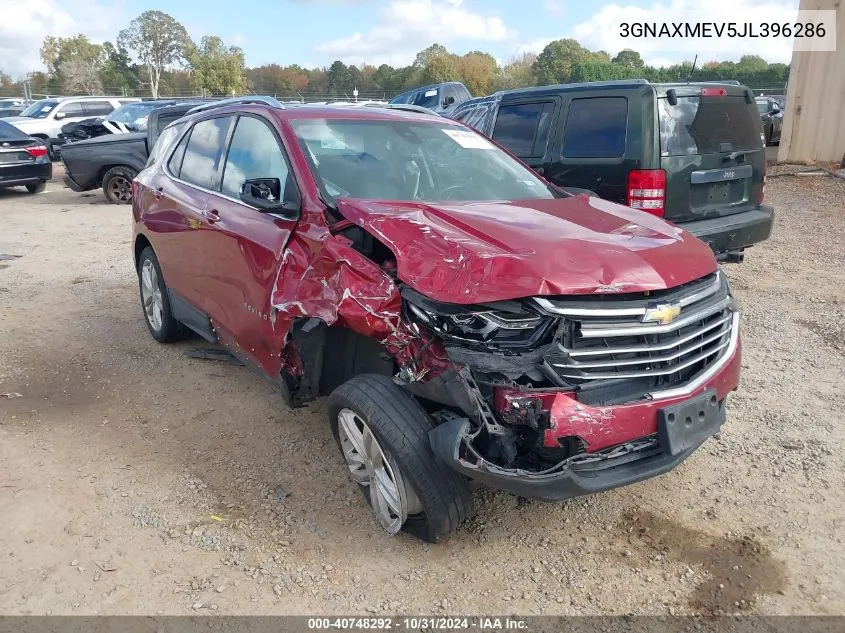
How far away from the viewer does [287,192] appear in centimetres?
347

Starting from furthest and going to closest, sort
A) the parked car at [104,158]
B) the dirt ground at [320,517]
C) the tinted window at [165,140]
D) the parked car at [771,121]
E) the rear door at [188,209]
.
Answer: the parked car at [771,121]
the parked car at [104,158]
the tinted window at [165,140]
the rear door at [188,209]
the dirt ground at [320,517]

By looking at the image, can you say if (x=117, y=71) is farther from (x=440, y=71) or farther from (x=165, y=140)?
(x=165, y=140)

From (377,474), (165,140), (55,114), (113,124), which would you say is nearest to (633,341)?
(377,474)

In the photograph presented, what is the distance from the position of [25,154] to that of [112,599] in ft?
46.2

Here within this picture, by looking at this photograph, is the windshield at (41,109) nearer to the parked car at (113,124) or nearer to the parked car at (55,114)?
the parked car at (55,114)

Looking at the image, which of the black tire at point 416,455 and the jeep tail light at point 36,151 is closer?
the black tire at point 416,455

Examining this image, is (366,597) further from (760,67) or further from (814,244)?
(760,67)

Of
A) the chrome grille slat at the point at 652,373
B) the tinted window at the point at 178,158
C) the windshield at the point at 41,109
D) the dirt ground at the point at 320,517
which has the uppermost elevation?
the windshield at the point at 41,109

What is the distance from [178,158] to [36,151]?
11.4 m

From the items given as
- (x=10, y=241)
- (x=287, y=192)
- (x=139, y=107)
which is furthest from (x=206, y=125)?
(x=139, y=107)

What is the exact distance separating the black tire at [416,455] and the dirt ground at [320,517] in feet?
0.67

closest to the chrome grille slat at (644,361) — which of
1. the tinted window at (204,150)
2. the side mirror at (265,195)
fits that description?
the side mirror at (265,195)

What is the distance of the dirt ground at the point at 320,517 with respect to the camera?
2691 millimetres

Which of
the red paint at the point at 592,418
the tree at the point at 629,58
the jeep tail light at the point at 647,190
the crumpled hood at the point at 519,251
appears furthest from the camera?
the tree at the point at 629,58
